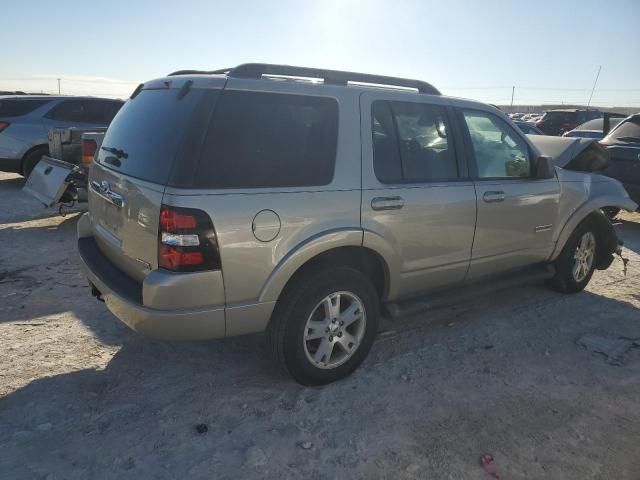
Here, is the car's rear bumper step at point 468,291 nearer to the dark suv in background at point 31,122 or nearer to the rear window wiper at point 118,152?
the rear window wiper at point 118,152

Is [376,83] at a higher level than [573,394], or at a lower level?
higher

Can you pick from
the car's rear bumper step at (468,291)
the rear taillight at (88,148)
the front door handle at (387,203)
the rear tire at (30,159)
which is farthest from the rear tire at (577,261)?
the rear tire at (30,159)

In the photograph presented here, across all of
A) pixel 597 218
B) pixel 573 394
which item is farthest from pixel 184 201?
pixel 597 218

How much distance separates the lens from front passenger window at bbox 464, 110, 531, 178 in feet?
12.9

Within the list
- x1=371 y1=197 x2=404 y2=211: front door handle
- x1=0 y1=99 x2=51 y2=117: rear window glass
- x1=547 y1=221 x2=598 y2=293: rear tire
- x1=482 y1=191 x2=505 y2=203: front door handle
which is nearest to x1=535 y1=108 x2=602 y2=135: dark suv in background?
x1=547 y1=221 x2=598 y2=293: rear tire

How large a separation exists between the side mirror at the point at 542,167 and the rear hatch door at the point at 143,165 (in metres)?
2.79

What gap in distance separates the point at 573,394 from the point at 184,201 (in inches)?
109

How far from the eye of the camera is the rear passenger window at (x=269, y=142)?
2.68 meters

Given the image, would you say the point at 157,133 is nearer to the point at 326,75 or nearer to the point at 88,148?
the point at 326,75

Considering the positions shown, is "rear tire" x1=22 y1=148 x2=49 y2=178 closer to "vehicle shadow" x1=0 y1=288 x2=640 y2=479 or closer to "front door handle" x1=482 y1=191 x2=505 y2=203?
"vehicle shadow" x1=0 y1=288 x2=640 y2=479

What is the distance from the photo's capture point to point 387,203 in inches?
128

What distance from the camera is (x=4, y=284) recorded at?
4.73 metres

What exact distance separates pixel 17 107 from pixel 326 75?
822 centimetres

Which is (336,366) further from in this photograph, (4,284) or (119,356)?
(4,284)
